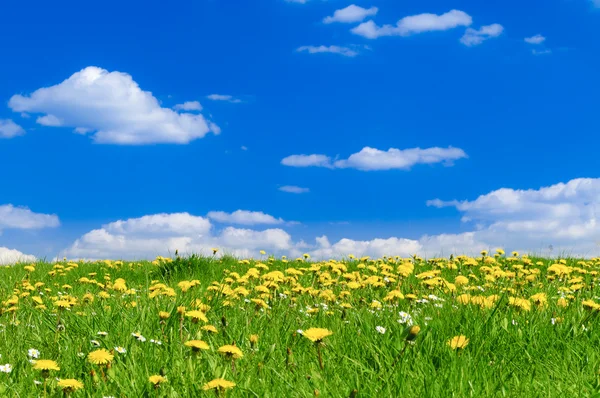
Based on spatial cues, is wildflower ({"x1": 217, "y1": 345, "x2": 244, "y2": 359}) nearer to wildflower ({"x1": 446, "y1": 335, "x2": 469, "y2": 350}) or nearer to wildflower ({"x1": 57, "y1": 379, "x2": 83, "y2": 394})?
wildflower ({"x1": 57, "y1": 379, "x2": 83, "y2": 394})

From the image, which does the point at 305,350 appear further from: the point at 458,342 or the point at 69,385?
the point at 69,385

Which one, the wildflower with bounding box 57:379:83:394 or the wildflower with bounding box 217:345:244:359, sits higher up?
the wildflower with bounding box 217:345:244:359

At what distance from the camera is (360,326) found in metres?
5.39

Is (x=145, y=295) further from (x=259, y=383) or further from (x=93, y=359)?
(x=259, y=383)

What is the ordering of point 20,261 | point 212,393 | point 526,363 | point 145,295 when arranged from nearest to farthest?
point 212,393 < point 526,363 < point 145,295 < point 20,261

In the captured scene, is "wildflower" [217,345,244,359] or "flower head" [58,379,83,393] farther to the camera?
"wildflower" [217,345,244,359]

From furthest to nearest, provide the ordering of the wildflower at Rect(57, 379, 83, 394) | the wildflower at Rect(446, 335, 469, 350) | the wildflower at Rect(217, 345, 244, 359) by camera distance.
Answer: the wildflower at Rect(446, 335, 469, 350), the wildflower at Rect(217, 345, 244, 359), the wildflower at Rect(57, 379, 83, 394)

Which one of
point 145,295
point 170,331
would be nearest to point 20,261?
point 145,295

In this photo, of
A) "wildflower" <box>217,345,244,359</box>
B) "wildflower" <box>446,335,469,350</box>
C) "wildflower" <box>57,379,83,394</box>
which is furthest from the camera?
"wildflower" <box>446,335,469,350</box>

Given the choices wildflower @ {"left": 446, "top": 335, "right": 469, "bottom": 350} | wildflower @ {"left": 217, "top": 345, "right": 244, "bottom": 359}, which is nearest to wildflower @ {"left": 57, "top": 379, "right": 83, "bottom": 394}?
wildflower @ {"left": 217, "top": 345, "right": 244, "bottom": 359}

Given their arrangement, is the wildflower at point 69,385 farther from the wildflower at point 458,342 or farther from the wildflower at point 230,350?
the wildflower at point 458,342

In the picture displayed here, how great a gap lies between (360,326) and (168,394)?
84.3 inches

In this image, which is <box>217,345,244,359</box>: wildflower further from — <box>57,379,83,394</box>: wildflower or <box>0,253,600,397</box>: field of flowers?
<box>57,379,83,394</box>: wildflower

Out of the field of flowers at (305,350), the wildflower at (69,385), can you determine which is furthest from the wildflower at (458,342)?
the wildflower at (69,385)
